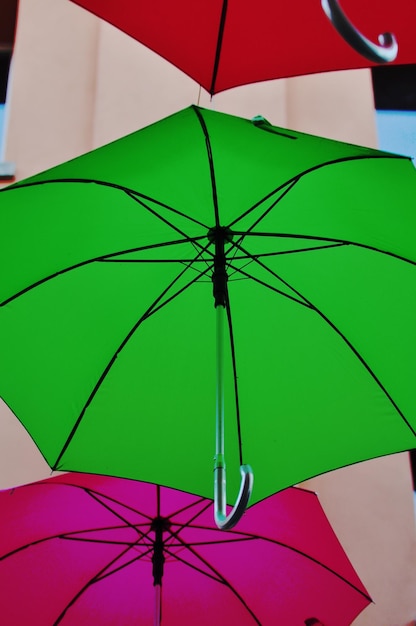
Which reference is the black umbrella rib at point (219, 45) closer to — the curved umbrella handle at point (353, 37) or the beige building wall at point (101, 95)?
the beige building wall at point (101, 95)

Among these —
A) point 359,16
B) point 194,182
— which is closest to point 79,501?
point 194,182

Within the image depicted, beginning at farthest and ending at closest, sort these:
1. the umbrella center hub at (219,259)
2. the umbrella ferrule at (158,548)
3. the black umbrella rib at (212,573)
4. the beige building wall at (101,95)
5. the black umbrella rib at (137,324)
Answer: the beige building wall at (101,95)
the black umbrella rib at (212,573)
the umbrella ferrule at (158,548)
the black umbrella rib at (137,324)
the umbrella center hub at (219,259)

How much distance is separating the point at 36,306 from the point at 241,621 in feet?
4.63

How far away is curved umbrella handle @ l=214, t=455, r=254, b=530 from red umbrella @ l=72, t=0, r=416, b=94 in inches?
68.5

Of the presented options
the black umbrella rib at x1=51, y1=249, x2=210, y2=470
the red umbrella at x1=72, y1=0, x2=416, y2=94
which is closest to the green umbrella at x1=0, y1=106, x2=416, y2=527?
the black umbrella rib at x1=51, y1=249, x2=210, y2=470

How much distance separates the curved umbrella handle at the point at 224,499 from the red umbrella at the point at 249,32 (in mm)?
1739

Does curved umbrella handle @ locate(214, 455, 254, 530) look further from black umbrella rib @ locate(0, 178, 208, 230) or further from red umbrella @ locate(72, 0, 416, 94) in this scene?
red umbrella @ locate(72, 0, 416, 94)

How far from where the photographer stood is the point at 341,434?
2.64m

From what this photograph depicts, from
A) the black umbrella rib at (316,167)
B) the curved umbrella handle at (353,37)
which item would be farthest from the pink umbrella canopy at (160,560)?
the curved umbrella handle at (353,37)

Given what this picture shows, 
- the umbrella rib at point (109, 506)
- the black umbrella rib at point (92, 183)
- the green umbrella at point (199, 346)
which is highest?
the black umbrella rib at point (92, 183)

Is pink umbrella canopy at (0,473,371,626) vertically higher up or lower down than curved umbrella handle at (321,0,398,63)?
lower down

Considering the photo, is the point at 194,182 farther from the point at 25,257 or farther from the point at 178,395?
the point at 178,395

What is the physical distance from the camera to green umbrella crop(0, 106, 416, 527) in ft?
8.16

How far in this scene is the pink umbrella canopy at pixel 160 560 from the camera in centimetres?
296
